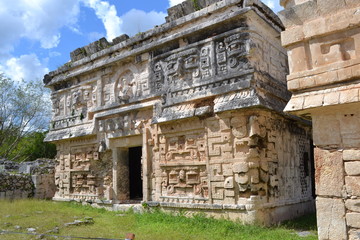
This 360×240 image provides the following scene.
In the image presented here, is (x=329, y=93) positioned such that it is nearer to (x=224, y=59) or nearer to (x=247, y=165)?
(x=247, y=165)

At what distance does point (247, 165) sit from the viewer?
649 cm

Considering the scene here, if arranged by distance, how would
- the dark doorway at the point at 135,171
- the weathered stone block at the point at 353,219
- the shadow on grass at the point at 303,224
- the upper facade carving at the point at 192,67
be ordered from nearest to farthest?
the weathered stone block at the point at 353,219 → the shadow on grass at the point at 303,224 → the upper facade carving at the point at 192,67 → the dark doorway at the point at 135,171

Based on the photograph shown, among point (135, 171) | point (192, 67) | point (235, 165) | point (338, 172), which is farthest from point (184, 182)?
point (338, 172)

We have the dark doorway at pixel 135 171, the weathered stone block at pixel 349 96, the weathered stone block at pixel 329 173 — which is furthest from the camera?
the dark doorway at pixel 135 171

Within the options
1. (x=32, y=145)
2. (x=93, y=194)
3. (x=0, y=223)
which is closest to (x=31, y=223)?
(x=0, y=223)

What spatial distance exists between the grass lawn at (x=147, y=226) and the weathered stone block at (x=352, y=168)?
107 inches

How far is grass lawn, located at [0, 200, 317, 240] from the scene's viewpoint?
5.80 meters

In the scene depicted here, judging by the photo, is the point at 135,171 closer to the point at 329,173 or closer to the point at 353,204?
the point at 329,173

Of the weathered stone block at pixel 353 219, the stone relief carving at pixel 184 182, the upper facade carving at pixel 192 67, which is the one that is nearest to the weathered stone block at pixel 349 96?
the weathered stone block at pixel 353 219

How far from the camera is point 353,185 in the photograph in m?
3.21

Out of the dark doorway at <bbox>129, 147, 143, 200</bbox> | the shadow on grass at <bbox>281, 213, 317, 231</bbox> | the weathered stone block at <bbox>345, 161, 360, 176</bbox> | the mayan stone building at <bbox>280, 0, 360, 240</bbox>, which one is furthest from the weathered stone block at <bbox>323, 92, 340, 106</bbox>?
the dark doorway at <bbox>129, 147, 143, 200</bbox>

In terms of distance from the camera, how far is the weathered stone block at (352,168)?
10.5ft

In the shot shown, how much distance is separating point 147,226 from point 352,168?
4.60m

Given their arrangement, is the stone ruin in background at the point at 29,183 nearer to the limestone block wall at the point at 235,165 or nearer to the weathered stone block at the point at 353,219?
the limestone block wall at the point at 235,165
